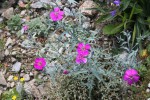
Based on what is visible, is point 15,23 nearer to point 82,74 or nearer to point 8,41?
point 8,41

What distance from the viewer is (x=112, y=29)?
4.07 meters

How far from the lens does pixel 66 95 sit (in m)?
3.52

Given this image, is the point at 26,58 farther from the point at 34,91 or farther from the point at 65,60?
the point at 65,60

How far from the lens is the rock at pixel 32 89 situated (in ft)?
12.5

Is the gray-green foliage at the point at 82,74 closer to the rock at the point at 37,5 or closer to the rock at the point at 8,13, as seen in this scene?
the rock at the point at 37,5

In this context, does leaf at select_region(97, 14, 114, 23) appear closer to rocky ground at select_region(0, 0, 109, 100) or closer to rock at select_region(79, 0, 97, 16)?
rocky ground at select_region(0, 0, 109, 100)

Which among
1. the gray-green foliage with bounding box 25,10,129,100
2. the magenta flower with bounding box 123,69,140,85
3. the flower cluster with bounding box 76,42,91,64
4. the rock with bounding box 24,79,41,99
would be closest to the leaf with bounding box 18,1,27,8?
the rock with bounding box 24,79,41,99

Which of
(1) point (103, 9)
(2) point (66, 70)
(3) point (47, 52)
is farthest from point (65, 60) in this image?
(1) point (103, 9)

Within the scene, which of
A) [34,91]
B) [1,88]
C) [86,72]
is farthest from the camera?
[1,88]

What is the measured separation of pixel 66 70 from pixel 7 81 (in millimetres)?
991

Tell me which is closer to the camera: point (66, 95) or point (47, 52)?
point (66, 95)

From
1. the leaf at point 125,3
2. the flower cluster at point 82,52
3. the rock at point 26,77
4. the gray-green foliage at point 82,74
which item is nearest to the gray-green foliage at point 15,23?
the rock at point 26,77

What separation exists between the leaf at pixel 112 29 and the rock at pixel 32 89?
99 centimetres

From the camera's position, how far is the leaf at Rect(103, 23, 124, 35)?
4027mm
